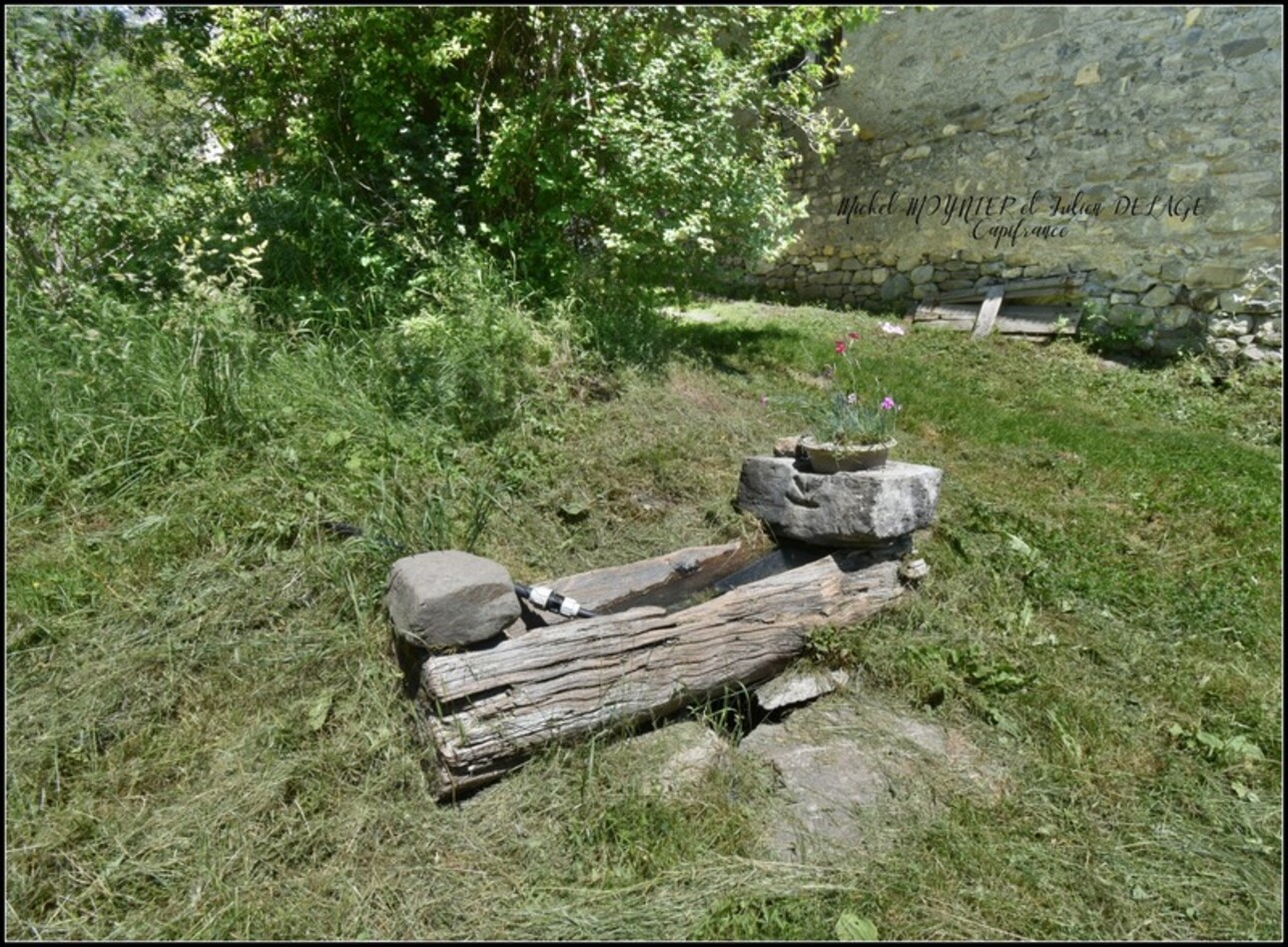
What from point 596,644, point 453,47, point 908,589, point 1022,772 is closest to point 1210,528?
point 908,589

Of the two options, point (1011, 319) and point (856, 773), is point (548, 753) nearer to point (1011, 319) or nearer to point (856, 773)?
point (856, 773)

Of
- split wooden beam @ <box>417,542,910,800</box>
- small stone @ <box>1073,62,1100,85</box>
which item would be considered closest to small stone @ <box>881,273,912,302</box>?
small stone @ <box>1073,62,1100,85</box>

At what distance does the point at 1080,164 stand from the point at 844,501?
597cm

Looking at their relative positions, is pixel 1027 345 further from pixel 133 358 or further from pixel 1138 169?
pixel 133 358

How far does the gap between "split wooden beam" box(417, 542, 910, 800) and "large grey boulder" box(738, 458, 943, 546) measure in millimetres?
250

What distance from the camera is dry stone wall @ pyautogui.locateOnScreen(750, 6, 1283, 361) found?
6234 millimetres

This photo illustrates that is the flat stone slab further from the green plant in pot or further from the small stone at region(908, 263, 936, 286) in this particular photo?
the small stone at region(908, 263, 936, 286)

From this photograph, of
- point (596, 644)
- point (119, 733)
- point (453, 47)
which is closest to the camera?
point (119, 733)

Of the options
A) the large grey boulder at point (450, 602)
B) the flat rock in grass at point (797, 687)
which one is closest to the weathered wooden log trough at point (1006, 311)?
the flat rock in grass at point (797, 687)

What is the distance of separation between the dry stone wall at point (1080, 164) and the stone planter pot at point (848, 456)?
16.2 ft

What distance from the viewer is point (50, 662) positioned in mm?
2451

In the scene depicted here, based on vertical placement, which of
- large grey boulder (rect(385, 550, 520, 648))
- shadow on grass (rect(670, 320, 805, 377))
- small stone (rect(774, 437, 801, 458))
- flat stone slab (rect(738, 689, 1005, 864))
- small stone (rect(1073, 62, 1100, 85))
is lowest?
flat stone slab (rect(738, 689, 1005, 864))

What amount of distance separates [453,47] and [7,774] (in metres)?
4.04

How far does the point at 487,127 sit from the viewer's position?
4.93m
